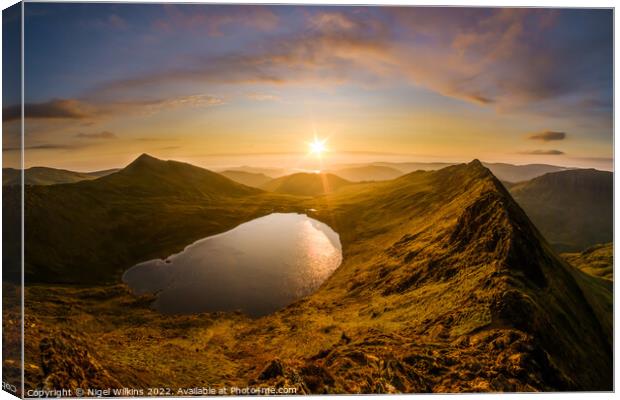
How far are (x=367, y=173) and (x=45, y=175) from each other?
2545cm

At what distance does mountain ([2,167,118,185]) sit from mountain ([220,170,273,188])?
32.7 feet

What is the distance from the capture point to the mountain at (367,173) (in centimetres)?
3212

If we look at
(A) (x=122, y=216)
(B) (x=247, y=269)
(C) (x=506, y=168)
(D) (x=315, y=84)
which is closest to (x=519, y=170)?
(C) (x=506, y=168)

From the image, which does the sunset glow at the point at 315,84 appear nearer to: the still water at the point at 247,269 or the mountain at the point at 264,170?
the mountain at the point at 264,170

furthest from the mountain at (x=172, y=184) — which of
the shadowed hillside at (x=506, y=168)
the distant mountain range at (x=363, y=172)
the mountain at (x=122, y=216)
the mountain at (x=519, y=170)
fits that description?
the mountain at (x=519, y=170)

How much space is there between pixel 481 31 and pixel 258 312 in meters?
28.3

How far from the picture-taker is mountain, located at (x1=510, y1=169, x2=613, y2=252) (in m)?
38.0

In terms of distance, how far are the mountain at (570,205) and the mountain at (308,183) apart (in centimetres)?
1740

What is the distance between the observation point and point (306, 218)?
164 ft

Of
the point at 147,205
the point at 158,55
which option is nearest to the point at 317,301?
the point at 158,55

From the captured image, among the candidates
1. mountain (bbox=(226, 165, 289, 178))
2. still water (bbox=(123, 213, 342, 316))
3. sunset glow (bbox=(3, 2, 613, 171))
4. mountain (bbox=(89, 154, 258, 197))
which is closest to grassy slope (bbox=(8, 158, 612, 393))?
still water (bbox=(123, 213, 342, 316))

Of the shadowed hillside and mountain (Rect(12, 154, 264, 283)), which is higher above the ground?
the shadowed hillside

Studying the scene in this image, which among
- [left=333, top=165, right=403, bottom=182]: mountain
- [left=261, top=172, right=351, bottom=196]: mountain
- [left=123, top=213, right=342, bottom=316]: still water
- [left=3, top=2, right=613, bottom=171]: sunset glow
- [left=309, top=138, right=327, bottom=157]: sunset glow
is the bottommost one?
[left=123, top=213, right=342, bottom=316]: still water

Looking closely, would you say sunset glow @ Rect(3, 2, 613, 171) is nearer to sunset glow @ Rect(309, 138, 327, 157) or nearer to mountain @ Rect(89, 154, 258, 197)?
sunset glow @ Rect(309, 138, 327, 157)
